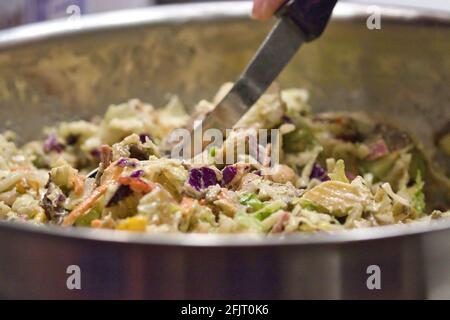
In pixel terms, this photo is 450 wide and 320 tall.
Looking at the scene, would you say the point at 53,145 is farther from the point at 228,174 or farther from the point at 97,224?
the point at 97,224

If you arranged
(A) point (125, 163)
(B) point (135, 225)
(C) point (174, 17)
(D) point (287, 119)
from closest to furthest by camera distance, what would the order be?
(B) point (135, 225)
(A) point (125, 163)
(D) point (287, 119)
(C) point (174, 17)

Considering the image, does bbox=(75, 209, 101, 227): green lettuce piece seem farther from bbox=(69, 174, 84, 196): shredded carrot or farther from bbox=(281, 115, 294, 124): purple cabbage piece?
bbox=(281, 115, 294, 124): purple cabbage piece

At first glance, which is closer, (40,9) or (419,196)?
(419,196)

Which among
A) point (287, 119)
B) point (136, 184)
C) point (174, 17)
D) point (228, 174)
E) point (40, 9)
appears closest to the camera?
point (136, 184)

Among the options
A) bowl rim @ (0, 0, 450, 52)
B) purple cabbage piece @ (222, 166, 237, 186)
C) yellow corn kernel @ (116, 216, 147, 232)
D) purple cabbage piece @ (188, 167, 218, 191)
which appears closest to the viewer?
yellow corn kernel @ (116, 216, 147, 232)

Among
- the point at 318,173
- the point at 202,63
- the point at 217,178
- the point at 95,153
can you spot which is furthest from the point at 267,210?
the point at 202,63

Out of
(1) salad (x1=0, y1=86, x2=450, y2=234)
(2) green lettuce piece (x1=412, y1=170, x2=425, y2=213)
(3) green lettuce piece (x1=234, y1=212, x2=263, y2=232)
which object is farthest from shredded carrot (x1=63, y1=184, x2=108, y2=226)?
(2) green lettuce piece (x1=412, y1=170, x2=425, y2=213)

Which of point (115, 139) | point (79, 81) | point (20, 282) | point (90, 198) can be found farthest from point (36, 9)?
point (20, 282)

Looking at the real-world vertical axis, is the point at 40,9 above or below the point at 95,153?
above
